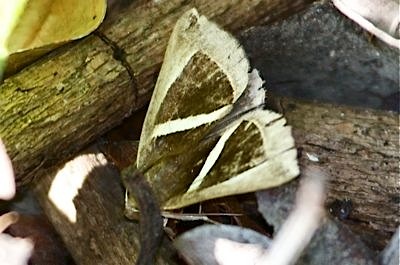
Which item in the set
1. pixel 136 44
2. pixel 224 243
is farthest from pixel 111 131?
pixel 224 243

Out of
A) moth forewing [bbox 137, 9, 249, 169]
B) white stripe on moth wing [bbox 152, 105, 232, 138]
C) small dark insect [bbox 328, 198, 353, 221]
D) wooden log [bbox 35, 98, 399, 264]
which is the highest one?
moth forewing [bbox 137, 9, 249, 169]

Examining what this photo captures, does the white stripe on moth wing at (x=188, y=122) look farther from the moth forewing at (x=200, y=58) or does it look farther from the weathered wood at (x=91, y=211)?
the weathered wood at (x=91, y=211)

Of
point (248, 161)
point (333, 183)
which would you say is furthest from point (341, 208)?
point (248, 161)

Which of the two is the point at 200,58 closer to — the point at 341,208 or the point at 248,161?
the point at 248,161

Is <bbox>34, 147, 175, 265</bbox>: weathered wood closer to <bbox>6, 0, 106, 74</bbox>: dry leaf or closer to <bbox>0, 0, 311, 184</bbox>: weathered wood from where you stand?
<bbox>0, 0, 311, 184</bbox>: weathered wood

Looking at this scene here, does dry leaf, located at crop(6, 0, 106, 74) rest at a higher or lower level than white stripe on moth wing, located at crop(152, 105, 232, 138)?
higher

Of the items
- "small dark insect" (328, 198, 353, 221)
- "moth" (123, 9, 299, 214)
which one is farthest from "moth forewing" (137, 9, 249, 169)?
"small dark insect" (328, 198, 353, 221)
